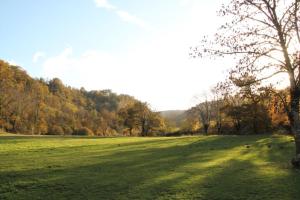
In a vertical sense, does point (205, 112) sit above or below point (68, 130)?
above

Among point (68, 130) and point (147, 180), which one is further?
point (68, 130)

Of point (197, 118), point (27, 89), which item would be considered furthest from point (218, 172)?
point (27, 89)

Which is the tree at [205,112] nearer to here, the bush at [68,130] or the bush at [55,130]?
the bush at [68,130]

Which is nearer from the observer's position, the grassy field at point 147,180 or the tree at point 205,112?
the grassy field at point 147,180

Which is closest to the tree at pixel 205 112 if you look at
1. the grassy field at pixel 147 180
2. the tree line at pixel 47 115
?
the tree line at pixel 47 115

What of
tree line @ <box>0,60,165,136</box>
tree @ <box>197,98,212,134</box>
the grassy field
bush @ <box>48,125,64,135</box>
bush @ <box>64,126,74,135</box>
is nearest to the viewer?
the grassy field

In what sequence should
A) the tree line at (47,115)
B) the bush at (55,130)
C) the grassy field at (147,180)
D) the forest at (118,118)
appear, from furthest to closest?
the bush at (55,130) < the tree line at (47,115) < the forest at (118,118) < the grassy field at (147,180)

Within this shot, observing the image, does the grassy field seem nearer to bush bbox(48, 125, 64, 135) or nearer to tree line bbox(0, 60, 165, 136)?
tree line bbox(0, 60, 165, 136)

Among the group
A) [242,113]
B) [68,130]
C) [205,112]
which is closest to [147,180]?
[242,113]

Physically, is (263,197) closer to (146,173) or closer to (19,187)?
(146,173)

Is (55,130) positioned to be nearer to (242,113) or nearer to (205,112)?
(205,112)

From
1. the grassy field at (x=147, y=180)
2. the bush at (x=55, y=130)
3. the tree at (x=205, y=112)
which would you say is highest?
the tree at (x=205, y=112)

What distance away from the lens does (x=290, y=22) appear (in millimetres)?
21562

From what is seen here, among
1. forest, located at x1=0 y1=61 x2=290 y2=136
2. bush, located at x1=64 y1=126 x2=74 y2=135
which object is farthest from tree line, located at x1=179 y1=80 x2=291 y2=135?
bush, located at x1=64 y1=126 x2=74 y2=135
